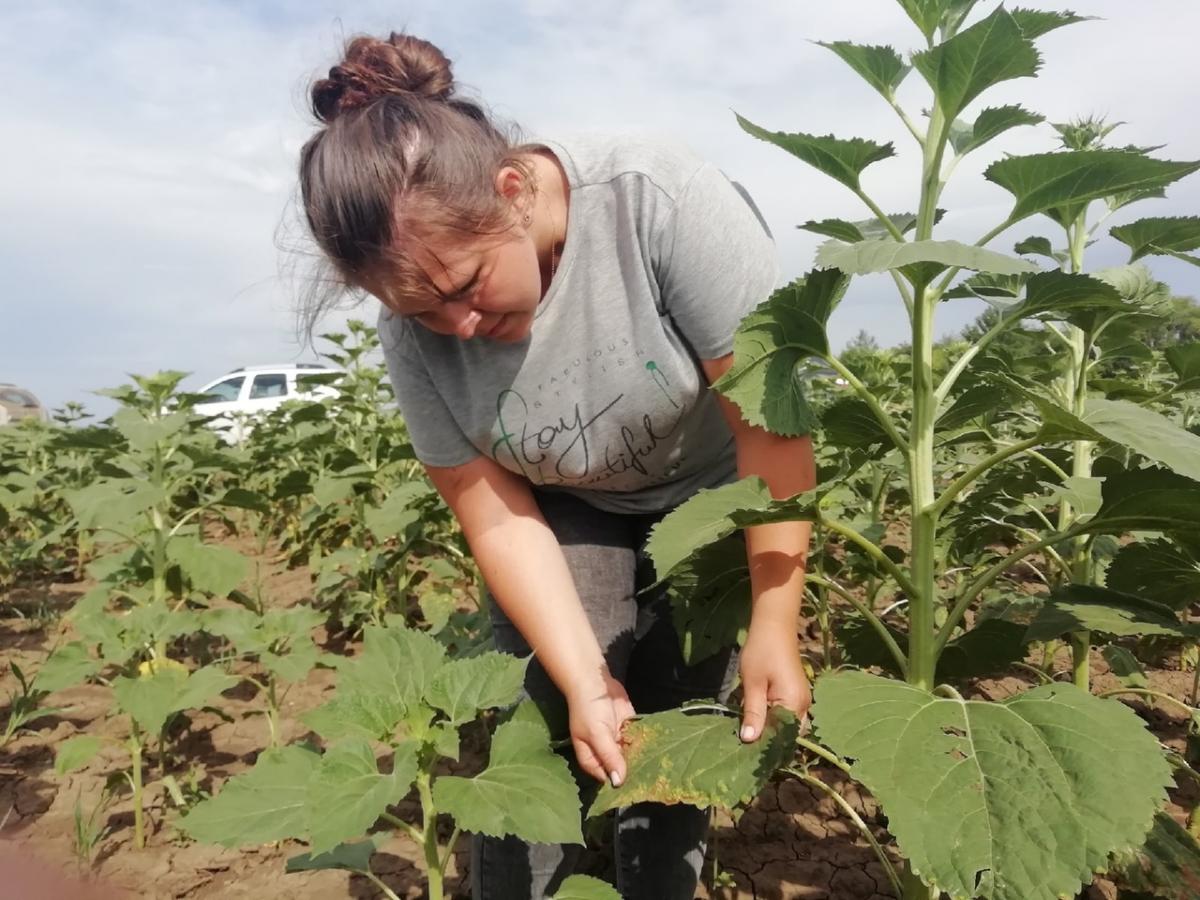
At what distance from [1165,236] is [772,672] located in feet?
3.99

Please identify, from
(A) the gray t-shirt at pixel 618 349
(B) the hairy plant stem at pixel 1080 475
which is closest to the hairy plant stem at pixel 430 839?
(A) the gray t-shirt at pixel 618 349

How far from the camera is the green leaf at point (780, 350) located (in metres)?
1.58

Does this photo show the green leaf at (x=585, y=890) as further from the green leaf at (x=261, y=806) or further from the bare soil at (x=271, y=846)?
the bare soil at (x=271, y=846)

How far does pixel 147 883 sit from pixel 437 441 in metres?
1.61

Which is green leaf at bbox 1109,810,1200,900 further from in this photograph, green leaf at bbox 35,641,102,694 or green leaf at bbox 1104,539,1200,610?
green leaf at bbox 35,641,102,694

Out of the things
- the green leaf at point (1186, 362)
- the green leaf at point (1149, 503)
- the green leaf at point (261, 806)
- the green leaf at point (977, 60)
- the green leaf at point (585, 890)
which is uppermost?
the green leaf at point (977, 60)

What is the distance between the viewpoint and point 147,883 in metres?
2.61

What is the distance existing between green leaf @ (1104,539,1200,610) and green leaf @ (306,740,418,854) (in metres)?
1.45

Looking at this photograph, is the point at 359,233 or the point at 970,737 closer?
the point at 970,737

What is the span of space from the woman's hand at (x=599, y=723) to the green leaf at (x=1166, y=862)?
905 mm

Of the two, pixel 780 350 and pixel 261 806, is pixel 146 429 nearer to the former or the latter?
pixel 261 806

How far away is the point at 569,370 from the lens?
1.91 m

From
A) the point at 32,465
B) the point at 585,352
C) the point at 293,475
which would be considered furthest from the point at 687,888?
the point at 32,465

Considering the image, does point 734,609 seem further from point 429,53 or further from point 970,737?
point 429,53
